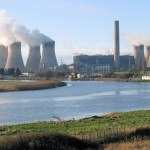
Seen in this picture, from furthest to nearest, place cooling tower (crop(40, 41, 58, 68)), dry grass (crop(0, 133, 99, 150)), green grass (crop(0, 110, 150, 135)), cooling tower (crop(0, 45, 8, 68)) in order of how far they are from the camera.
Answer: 1. cooling tower (crop(0, 45, 8, 68))
2. cooling tower (crop(40, 41, 58, 68))
3. green grass (crop(0, 110, 150, 135))
4. dry grass (crop(0, 133, 99, 150))

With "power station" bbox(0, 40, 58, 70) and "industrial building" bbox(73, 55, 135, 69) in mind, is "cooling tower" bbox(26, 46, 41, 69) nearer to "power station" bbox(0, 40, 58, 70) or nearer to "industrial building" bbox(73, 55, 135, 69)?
"power station" bbox(0, 40, 58, 70)

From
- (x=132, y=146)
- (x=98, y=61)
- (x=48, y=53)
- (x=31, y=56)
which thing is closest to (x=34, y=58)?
(x=31, y=56)

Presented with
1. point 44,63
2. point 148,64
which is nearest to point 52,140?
point 44,63

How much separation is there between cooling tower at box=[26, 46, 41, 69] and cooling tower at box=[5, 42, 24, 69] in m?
→ 3.57

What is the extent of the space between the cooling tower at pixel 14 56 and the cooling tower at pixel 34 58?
11.7ft

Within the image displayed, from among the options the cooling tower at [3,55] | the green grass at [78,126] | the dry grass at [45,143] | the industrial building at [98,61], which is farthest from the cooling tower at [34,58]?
the dry grass at [45,143]

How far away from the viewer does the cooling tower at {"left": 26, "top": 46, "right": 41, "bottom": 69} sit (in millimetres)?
82562

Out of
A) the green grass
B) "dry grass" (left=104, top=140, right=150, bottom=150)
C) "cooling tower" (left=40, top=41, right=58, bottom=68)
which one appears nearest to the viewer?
"dry grass" (left=104, top=140, right=150, bottom=150)

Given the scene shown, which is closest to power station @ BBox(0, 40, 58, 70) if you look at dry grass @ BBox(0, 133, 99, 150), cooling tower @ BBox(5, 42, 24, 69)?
cooling tower @ BBox(5, 42, 24, 69)

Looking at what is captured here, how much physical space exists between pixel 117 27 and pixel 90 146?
101 m

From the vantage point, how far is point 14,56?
77812 mm

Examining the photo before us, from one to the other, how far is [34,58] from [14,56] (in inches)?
368

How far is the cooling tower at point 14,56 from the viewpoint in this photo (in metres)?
74.6

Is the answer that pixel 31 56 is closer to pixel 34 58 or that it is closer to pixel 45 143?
pixel 34 58
